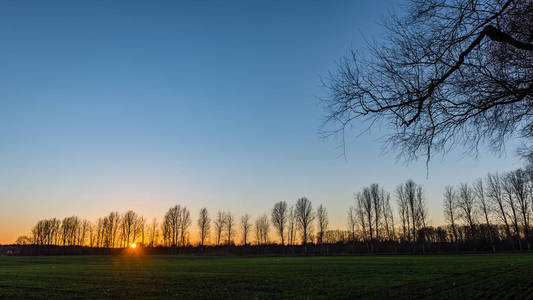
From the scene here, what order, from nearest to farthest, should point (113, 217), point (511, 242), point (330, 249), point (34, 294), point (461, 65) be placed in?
point (461, 65) < point (34, 294) < point (511, 242) < point (330, 249) < point (113, 217)

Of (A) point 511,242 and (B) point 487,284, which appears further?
(A) point 511,242

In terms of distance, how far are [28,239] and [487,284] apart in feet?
466

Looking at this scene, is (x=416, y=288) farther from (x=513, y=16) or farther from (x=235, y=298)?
(x=513, y=16)

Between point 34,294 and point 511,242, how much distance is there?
78366mm

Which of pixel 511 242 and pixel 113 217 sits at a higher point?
pixel 113 217

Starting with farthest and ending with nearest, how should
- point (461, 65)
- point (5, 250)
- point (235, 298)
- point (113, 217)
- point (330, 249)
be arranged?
point (5, 250) → point (113, 217) → point (330, 249) → point (235, 298) → point (461, 65)

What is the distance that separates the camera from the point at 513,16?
4191mm

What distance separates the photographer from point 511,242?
62719 mm

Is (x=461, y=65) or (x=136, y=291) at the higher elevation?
(x=461, y=65)

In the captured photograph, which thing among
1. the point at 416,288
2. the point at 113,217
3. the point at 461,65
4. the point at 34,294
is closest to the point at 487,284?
the point at 416,288

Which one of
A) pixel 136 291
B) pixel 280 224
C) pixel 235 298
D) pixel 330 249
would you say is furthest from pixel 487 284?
pixel 280 224

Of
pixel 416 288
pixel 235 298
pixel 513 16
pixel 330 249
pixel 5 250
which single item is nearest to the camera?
pixel 513 16

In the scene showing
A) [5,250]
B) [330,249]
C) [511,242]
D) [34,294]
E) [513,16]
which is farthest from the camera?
[5,250]

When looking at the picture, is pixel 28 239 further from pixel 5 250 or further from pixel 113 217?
pixel 113 217
